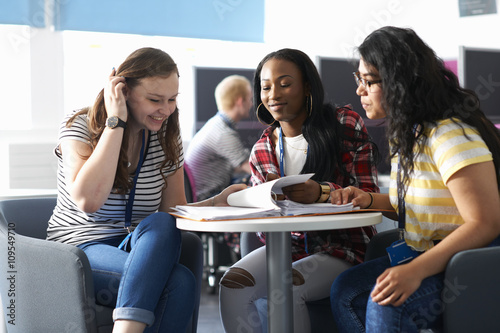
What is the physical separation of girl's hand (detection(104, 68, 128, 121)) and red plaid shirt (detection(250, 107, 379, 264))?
503 mm

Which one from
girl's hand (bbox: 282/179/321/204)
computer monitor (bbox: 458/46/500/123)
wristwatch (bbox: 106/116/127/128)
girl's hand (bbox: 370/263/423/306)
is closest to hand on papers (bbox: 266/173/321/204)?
girl's hand (bbox: 282/179/321/204)

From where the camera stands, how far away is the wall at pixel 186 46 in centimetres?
393

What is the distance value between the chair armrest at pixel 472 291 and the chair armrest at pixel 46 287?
2.82ft

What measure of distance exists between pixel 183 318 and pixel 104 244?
331 millimetres

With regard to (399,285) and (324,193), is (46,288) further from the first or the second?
(399,285)

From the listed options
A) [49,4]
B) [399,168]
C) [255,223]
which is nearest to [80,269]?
[255,223]

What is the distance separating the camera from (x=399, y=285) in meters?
1.21

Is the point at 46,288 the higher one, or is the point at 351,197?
the point at 351,197

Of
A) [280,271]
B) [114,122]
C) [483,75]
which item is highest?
[483,75]

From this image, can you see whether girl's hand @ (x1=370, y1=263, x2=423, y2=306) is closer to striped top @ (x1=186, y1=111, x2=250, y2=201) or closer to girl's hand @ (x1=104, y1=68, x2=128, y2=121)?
girl's hand @ (x1=104, y1=68, x2=128, y2=121)

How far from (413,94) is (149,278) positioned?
30.4 inches

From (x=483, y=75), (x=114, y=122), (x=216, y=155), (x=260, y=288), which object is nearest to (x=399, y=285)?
(x=260, y=288)

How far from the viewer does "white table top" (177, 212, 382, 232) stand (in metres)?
1.25

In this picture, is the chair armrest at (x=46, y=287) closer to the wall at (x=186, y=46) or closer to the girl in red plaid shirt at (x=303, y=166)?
the girl in red plaid shirt at (x=303, y=166)
